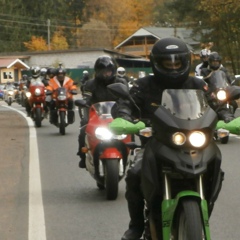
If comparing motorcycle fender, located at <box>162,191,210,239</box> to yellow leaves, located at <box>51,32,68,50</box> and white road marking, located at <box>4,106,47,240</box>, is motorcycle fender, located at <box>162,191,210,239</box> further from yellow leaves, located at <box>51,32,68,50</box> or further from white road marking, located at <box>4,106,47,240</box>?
yellow leaves, located at <box>51,32,68,50</box>

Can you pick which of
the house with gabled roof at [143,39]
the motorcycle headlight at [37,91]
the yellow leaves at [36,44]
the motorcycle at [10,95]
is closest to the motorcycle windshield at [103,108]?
the motorcycle headlight at [37,91]

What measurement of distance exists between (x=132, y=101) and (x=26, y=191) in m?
5.73

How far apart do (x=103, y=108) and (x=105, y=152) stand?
788mm

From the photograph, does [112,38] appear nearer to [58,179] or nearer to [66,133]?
[66,133]

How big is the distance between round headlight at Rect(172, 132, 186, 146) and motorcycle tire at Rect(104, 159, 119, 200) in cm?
480

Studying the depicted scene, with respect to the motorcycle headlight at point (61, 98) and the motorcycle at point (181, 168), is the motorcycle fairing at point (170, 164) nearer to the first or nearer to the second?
the motorcycle at point (181, 168)

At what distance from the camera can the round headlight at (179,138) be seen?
20.7 ft

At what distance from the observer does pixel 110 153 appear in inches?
444

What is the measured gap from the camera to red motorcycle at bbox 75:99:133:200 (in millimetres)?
11180

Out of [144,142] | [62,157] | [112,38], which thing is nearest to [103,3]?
[112,38]

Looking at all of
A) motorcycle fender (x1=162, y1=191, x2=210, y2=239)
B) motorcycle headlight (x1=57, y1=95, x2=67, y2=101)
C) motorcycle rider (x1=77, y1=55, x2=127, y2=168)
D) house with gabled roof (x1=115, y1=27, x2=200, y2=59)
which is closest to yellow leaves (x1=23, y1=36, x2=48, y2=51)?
house with gabled roof (x1=115, y1=27, x2=200, y2=59)

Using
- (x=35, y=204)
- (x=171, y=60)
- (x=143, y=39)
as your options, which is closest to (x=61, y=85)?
(x=35, y=204)

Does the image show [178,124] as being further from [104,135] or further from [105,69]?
[105,69]

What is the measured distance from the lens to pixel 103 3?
13825cm
